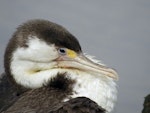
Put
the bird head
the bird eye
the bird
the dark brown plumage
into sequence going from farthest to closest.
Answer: the bird eye < the bird head < the bird < the dark brown plumage

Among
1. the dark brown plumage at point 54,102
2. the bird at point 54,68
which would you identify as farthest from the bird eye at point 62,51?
the dark brown plumage at point 54,102

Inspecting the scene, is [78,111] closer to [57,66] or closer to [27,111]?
[27,111]

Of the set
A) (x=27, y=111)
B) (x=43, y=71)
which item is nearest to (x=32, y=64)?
(x=43, y=71)

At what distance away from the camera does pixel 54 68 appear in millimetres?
8938

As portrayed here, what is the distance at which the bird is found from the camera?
810 centimetres

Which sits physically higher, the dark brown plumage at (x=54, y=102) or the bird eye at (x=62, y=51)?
the bird eye at (x=62, y=51)

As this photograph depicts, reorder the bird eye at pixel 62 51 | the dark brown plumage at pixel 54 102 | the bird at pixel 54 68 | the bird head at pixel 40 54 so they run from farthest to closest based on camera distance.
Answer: the bird eye at pixel 62 51 → the bird head at pixel 40 54 → the bird at pixel 54 68 → the dark brown plumage at pixel 54 102

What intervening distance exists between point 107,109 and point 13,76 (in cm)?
167

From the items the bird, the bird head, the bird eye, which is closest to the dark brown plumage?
the bird

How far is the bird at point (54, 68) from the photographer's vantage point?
8.10 meters

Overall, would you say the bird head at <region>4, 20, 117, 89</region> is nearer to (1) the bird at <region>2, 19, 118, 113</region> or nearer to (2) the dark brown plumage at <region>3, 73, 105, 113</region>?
(1) the bird at <region>2, 19, 118, 113</region>

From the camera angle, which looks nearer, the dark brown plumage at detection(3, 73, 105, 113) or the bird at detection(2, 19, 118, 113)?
the dark brown plumage at detection(3, 73, 105, 113)

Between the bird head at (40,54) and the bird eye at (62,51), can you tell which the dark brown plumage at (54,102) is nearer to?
the bird head at (40,54)

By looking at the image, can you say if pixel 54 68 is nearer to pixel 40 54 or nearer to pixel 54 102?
pixel 40 54
